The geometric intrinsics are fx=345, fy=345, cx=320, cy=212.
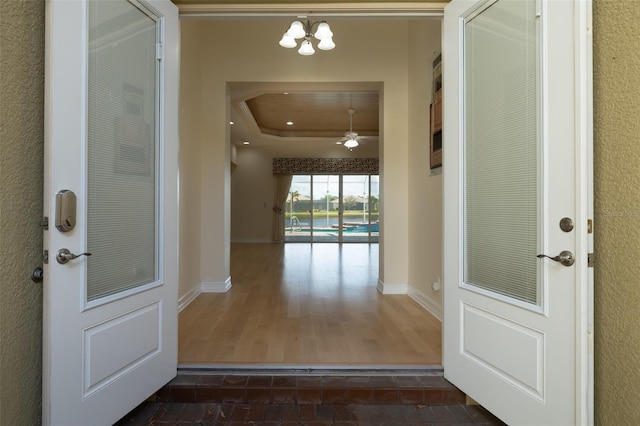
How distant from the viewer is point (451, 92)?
201 centimetres

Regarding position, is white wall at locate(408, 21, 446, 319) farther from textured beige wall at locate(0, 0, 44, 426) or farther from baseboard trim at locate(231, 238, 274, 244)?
baseboard trim at locate(231, 238, 274, 244)

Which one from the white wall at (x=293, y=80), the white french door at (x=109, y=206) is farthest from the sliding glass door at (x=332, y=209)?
the white french door at (x=109, y=206)

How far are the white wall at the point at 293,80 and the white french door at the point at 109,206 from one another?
2.08 metres

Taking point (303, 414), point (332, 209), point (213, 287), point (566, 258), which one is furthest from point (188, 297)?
point (332, 209)

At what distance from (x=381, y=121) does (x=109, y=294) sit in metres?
3.50

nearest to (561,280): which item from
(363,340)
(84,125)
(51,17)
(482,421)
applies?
(482,421)

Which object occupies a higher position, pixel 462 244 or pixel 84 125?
pixel 84 125

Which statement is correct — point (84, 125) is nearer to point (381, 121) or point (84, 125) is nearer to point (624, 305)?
point (624, 305)

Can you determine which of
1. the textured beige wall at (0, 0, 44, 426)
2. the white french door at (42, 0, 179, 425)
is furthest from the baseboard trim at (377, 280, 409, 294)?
the textured beige wall at (0, 0, 44, 426)

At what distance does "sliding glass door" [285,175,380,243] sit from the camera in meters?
11.0

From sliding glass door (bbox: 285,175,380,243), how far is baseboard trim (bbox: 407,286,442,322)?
7085 mm

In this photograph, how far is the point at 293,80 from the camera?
13.3ft

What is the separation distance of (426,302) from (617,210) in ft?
7.39

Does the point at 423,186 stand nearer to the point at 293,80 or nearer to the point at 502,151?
the point at 502,151
